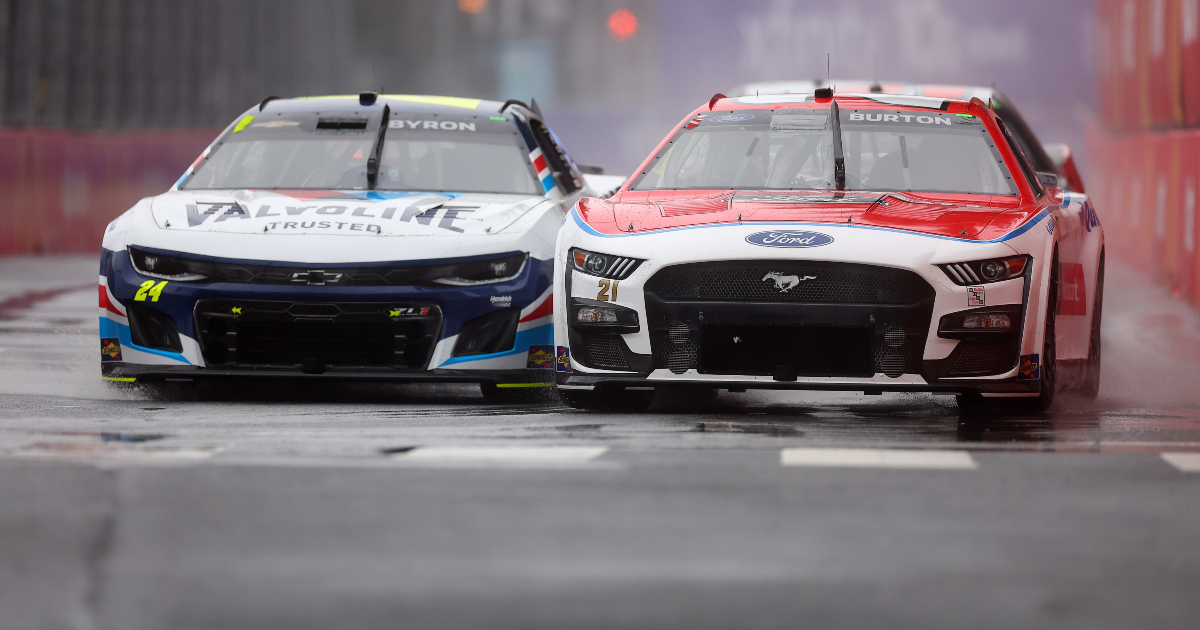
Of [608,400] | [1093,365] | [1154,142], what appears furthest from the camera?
[1154,142]

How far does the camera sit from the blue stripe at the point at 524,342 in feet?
23.7

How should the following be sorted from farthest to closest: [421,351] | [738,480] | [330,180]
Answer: [330,180], [421,351], [738,480]

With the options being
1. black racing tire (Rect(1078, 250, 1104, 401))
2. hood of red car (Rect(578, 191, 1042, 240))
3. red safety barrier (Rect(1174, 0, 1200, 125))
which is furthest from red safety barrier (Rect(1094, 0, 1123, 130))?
hood of red car (Rect(578, 191, 1042, 240))

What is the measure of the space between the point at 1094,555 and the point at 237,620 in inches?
79.9

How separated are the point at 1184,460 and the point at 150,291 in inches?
163

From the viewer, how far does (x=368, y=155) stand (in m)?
8.58

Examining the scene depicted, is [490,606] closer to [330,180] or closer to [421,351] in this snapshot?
[421,351]

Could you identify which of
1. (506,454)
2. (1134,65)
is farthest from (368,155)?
(1134,65)

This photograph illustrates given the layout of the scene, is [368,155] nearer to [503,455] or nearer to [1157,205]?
[503,455]

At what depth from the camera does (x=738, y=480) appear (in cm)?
529

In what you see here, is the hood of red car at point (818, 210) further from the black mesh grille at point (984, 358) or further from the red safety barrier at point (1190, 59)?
the red safety barrier at point (1190, 59)

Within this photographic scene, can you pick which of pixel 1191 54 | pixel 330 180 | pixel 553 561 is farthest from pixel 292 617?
pixel 1191 54

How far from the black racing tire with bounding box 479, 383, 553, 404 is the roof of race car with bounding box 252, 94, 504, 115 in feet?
5.70

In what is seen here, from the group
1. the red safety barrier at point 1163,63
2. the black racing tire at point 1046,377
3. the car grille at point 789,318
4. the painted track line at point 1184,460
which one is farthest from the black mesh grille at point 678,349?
the red safety barrier at point 1163,63
